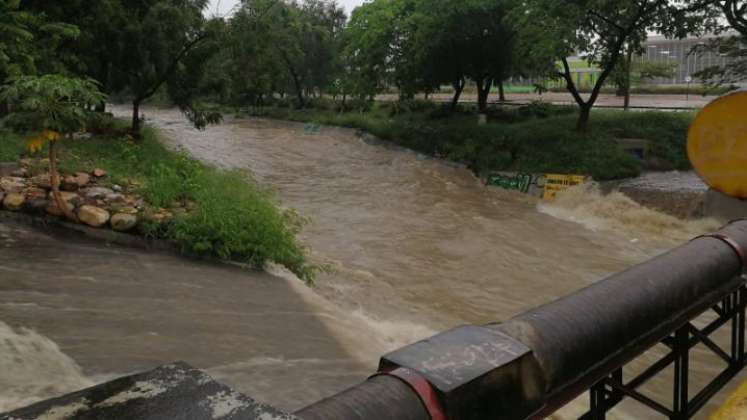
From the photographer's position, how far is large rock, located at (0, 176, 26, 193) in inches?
463

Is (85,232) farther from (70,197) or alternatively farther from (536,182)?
(536,182)

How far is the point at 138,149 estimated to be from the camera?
1858 centimetres

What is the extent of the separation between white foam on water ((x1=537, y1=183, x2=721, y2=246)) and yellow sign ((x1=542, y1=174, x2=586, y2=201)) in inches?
20.4

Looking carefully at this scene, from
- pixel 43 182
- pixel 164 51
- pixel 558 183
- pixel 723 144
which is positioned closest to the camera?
pixel 43 182

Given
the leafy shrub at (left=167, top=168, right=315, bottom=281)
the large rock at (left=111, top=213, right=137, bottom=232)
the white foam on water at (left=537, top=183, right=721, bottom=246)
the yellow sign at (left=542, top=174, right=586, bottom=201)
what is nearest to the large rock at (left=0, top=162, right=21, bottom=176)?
the large rock at (left=111, top=213, right=137, bottom=232)

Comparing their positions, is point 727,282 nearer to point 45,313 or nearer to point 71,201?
point 45,313

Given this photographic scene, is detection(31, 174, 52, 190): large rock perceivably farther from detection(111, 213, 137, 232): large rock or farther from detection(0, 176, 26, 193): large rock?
detection(111, 213, 137, 232): large rock

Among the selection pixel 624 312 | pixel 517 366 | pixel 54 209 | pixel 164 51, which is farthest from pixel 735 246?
pixel 164 51

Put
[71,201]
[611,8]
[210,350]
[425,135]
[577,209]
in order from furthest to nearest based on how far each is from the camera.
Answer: [425,135] < [611,8] < [577,209] < [71,201] < [210,350]

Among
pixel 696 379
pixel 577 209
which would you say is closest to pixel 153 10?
pixel 577 209

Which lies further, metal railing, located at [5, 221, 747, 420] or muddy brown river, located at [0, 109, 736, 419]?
muddy brown river, located at [0, 109, 736, 419]

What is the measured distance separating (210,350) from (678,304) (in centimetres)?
481

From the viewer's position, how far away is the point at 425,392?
249cm

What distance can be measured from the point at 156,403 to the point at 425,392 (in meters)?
0.91
